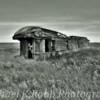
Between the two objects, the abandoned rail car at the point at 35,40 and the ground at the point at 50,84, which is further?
the abandoned rail car at the point at 35,40

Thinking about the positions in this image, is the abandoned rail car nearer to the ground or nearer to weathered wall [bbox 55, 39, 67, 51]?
A: weathered wall [bbox 55, 39, 67, 51]

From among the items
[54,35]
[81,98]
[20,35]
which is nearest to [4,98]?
[81,98]

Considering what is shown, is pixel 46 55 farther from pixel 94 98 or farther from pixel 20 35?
pixel 94 98

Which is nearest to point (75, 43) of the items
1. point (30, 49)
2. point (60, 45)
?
point (60, 45)

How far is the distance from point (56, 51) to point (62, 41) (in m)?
1.63

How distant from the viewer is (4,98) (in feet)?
17.4

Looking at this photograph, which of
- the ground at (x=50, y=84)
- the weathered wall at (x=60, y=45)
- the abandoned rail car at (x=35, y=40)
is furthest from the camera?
the weathered wall at (x=60, y=45)

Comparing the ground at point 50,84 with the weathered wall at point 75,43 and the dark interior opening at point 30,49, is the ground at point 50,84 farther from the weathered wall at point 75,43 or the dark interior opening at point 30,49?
the weathered wall at point 75,43

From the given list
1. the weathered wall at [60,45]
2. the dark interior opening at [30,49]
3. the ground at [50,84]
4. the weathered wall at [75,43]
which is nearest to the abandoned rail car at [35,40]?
the dark interior opening at [30,49]

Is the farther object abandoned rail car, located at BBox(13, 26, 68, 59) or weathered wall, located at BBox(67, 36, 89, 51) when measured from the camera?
weathered wall, located at BBox(67, 36, 89, 51)

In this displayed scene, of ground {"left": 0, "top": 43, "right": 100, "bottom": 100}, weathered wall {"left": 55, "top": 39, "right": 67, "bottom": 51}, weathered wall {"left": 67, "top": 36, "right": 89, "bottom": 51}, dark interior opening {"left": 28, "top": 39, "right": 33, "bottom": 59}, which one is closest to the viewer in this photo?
ground {"left": 0, "top": 43, "right": 100, "bottom": 100}

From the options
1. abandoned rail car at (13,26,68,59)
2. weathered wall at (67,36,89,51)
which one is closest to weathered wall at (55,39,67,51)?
abandoned rail car at (13,26,68,59)

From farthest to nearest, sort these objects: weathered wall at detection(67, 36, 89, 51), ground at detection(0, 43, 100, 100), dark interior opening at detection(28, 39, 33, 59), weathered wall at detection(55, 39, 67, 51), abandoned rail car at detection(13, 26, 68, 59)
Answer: weathered wall at detection(67, 36, 89, 51)
weathered wall at detection(55, 39, 67, 51)
dark interior opening at detection(28, 39, 33, 59)
abandoned rail car at detection(13, 26, 68, 59)
ground at detection(0, 43, 100, 100)

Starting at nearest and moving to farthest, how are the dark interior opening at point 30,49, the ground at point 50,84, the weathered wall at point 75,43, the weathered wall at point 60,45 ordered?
the ground at point 50,84
the dark interior opening at point 30,49
the weathered wall at point 60,45
the weathered wall at point 75,43
